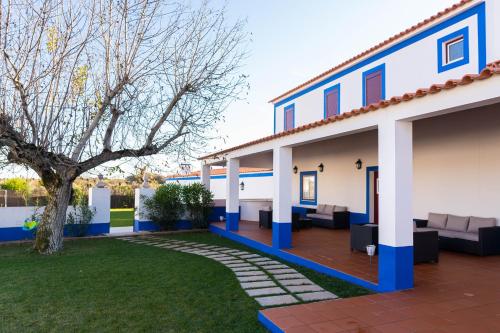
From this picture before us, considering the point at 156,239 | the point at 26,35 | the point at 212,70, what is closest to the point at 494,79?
the point at 212,70

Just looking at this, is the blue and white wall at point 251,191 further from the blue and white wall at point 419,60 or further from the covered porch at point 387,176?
the blue and white wall at point 419,60

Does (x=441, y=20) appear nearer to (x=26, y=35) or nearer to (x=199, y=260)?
(x=199, y=260)

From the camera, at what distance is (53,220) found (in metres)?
9.61

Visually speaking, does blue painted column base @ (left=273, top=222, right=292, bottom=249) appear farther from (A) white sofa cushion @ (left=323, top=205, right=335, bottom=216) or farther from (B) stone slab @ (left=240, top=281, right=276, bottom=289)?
(A) white sofa cushion @ (left=323, top=205, right=335, bottom=216)

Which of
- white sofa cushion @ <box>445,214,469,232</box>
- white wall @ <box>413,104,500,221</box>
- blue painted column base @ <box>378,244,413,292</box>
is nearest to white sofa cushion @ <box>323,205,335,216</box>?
white wall @ <box>413,104,500,221</box>

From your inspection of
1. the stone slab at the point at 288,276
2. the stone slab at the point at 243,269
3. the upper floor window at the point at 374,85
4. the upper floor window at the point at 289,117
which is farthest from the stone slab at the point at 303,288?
the upper floor window at the point at 289,117

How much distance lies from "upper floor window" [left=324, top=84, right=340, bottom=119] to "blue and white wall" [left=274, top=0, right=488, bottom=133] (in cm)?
17

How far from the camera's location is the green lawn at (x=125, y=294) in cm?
454

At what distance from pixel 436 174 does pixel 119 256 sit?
8529mm

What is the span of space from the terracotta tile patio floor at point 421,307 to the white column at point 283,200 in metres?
2.08

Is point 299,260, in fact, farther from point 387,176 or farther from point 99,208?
point 99,208

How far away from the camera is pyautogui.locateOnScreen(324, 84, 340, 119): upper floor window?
13.2 m

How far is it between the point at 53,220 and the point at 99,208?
324cm

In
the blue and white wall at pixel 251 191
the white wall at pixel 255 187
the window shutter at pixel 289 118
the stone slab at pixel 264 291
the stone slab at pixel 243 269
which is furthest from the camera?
the white wall at pixel 255 187
